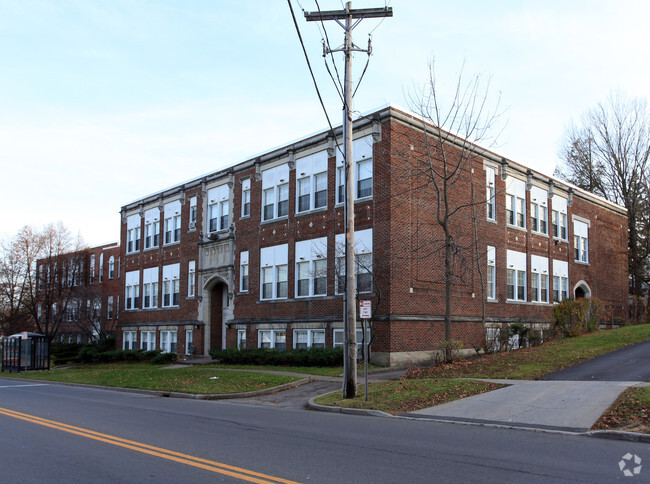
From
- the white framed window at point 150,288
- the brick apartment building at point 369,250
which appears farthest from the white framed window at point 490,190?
the white framed window at point 150,288

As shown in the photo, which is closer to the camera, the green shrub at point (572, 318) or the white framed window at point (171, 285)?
the green shrub at point (572, 318)

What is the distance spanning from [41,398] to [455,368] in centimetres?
1282

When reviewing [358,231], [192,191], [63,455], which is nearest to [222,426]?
[63,455]

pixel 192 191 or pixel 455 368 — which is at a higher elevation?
pixel 192 191

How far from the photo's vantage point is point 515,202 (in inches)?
1243

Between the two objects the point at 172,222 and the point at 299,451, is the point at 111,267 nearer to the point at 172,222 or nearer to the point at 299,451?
the point at 172,222

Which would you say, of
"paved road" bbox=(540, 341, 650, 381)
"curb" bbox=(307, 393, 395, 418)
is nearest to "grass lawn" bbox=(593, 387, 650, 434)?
"paved road" bbox=(540, 341, 650, 381)

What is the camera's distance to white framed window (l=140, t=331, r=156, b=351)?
38.5 meters

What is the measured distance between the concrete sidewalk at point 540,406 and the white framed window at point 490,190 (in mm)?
15493

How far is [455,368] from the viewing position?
19.1 metres

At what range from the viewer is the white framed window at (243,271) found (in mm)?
31156

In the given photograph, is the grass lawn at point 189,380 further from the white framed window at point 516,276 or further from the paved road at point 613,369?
the white framed window at point 516,276

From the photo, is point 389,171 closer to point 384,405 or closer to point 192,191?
point 384,405

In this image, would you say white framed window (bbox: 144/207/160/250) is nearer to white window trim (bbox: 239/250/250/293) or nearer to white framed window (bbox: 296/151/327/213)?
white window trim (bbox: 239/250/250/293)
